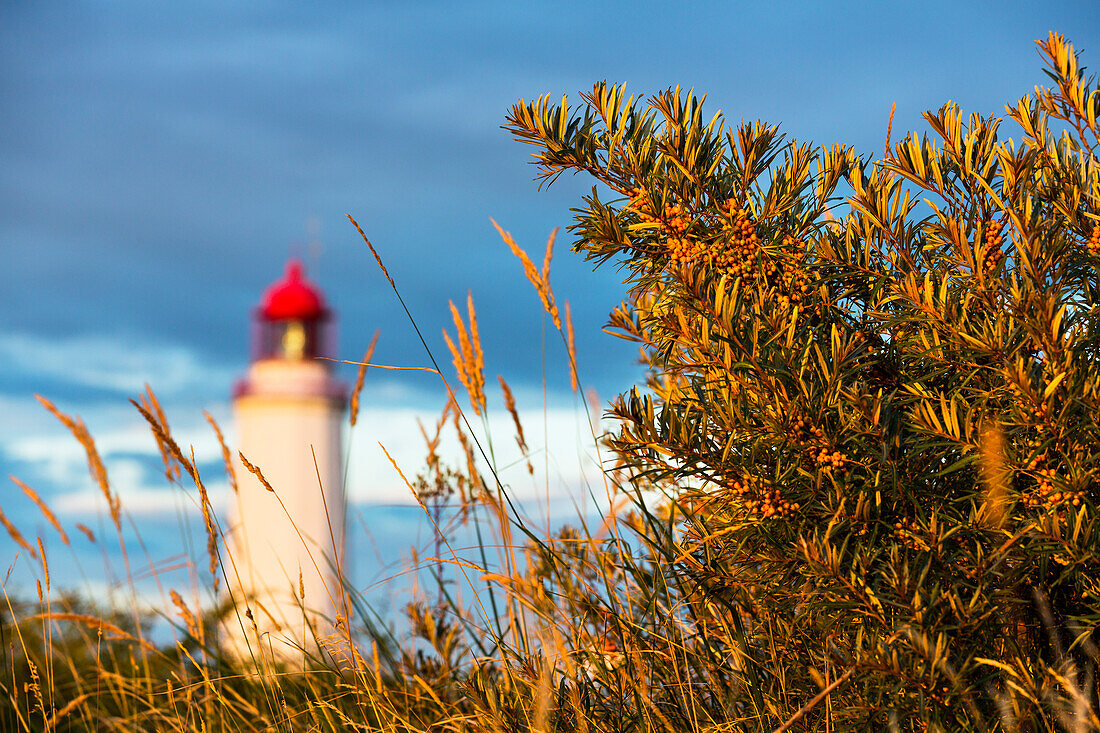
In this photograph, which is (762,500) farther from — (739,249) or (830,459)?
(739,249)

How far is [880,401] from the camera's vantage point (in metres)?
1.35

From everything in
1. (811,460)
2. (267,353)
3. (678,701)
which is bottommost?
(678,701)

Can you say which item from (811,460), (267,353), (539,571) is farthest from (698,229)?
(267,353)

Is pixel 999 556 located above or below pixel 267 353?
below

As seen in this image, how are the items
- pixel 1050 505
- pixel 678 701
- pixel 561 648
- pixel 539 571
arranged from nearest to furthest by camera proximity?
1. pixel 1050 505
2. pixel 678 701
3. pixel 561 648
4. pixel 539 571

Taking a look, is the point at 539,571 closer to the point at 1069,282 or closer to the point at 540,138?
the point at 540,138

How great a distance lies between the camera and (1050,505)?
4.19 ft

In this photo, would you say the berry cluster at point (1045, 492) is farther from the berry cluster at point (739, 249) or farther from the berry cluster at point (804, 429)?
the berry cluster at point (739, 249)

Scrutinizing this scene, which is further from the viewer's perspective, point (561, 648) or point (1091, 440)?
point (561, 648)

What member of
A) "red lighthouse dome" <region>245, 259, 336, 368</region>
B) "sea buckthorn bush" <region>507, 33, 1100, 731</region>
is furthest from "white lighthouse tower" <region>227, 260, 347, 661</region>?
"sea buckthorn bush" <region>507, 33, 1100, 731</region>

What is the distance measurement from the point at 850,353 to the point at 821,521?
28cm

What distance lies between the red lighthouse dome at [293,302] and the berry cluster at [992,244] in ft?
46.4

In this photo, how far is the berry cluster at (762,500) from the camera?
1.36m

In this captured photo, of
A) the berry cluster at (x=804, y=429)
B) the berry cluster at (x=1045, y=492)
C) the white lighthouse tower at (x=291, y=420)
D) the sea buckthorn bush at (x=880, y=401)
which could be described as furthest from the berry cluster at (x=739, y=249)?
the white lighthouse tower at (x=291, y=420)
